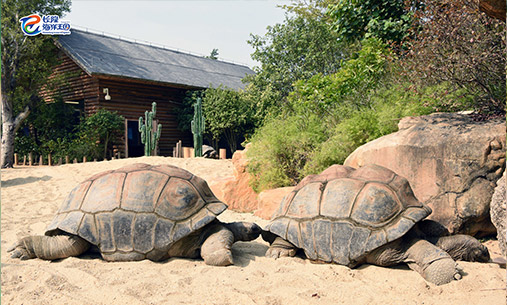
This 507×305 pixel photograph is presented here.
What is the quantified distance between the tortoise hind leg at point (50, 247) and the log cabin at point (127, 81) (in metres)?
11.8

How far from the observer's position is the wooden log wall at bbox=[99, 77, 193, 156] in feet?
52.4

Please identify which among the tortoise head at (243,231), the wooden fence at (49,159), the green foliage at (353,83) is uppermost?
the green foliage at (353,83)

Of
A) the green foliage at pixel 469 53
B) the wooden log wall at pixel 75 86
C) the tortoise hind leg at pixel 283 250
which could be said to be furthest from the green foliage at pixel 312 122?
the wooden log wall at pixel 75 86

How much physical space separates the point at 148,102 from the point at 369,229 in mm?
15208

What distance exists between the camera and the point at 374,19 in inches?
357

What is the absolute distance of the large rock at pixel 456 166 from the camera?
4.46 metres

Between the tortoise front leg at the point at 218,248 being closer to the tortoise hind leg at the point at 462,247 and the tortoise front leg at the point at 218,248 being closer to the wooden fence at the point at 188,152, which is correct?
the tortoise hind leg at the point at 462,247

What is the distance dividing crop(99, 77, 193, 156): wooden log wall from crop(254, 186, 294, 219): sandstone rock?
439 inches

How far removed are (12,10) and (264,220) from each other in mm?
13342

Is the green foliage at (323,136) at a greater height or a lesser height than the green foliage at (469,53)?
lesser

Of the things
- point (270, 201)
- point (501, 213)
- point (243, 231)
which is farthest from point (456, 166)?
point (270, 201)

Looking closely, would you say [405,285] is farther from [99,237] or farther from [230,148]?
[230,148]

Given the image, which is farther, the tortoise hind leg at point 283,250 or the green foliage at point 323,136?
the green foliage at point 323,136

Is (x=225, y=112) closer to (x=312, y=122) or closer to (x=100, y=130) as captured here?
(x=100, y=130)
